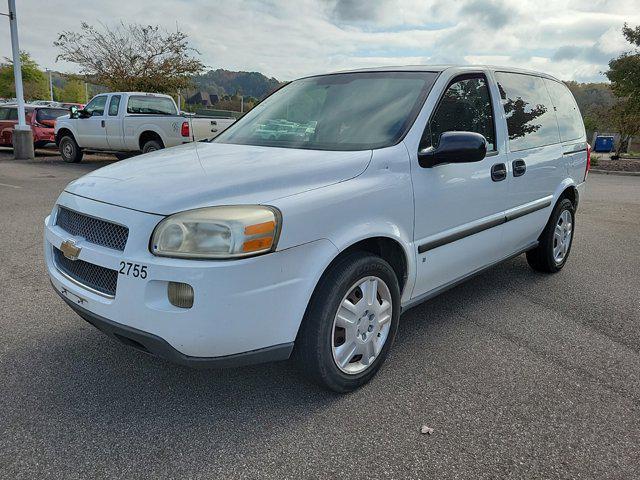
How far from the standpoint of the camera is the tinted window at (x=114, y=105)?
13234 mm

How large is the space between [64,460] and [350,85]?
2.73m

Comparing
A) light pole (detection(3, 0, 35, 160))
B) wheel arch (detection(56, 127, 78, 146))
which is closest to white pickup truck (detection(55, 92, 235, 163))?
wheel arch (detection(56, 127, 78, 146))

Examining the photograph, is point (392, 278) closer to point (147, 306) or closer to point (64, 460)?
point (147, 306)

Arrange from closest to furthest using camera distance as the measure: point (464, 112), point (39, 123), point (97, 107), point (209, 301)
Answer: point (209, 301) → point (464, 112) → point (97, 107) → point (39, 123)

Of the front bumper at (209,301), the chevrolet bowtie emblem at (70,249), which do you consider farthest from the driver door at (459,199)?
the chevrolet bowtie emblem at (70,249)

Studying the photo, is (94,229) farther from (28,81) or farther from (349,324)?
(28,81)

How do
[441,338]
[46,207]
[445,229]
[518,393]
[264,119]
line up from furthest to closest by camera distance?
[46,207]
[264,119]
[441,338]
[445,229]
[518,393]

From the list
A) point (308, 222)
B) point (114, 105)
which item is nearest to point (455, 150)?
point (308, 222)

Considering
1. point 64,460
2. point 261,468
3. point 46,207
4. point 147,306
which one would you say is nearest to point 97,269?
point 147,306

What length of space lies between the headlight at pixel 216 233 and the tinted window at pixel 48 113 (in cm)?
1676

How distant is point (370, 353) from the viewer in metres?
2.87

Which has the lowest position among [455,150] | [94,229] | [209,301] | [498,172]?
[209,301]

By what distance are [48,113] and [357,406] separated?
17.1 m

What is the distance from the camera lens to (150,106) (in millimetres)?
13266
